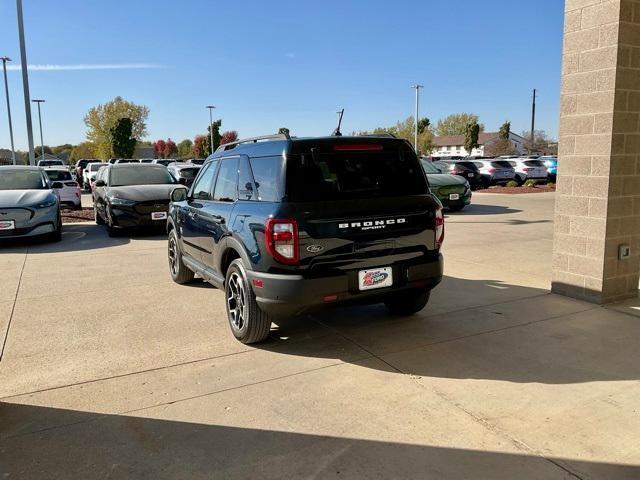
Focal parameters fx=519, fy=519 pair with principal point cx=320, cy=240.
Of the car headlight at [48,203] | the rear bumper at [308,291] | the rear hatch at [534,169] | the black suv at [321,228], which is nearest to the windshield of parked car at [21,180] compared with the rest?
the car headlight at [48,203]

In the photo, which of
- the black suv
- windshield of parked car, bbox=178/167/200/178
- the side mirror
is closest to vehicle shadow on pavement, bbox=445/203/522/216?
windshield of parked car, bbox=178/167/200/178

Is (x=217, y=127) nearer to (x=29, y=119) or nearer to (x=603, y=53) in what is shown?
(x=29, y=119)

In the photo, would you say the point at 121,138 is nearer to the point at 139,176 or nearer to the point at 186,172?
the point at 186,172

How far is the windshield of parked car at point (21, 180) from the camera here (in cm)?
1120

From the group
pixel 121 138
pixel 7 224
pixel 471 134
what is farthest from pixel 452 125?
pixel 7 224

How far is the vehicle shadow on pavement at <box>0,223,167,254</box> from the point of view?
1012 cm

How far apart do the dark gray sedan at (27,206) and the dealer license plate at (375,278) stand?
8.43 meters

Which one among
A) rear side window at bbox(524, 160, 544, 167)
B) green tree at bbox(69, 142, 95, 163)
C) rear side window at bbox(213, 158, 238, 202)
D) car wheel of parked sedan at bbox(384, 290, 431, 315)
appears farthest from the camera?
green tree at bbox(69, 142, 95, 163)

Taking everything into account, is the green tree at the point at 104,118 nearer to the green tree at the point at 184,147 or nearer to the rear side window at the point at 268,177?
the green tree at the point at 184,147

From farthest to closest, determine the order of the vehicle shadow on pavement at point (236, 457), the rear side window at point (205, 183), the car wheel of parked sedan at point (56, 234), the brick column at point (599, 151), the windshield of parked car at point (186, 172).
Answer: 1. the windshield of parked car at point (186, 172)
2. the car wheel of parked sedan at point (56, 234)
3. the rear side window at point (205, 183)
4. the brick column at point (599, 151)
5. the vehicle shadow on pavement at point (236, 457)

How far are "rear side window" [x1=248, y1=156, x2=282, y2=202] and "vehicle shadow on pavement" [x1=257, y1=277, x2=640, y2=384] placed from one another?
54.1 inches

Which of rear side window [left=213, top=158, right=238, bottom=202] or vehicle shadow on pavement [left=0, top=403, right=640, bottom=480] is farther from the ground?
rear side window [left=213, top=158, right=238, bottom=202]

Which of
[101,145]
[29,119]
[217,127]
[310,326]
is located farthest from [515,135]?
[310,326]

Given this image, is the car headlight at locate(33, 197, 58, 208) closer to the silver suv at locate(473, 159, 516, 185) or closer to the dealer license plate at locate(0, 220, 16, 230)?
the dealer license plate at locate(0, 220, 16, 230)
